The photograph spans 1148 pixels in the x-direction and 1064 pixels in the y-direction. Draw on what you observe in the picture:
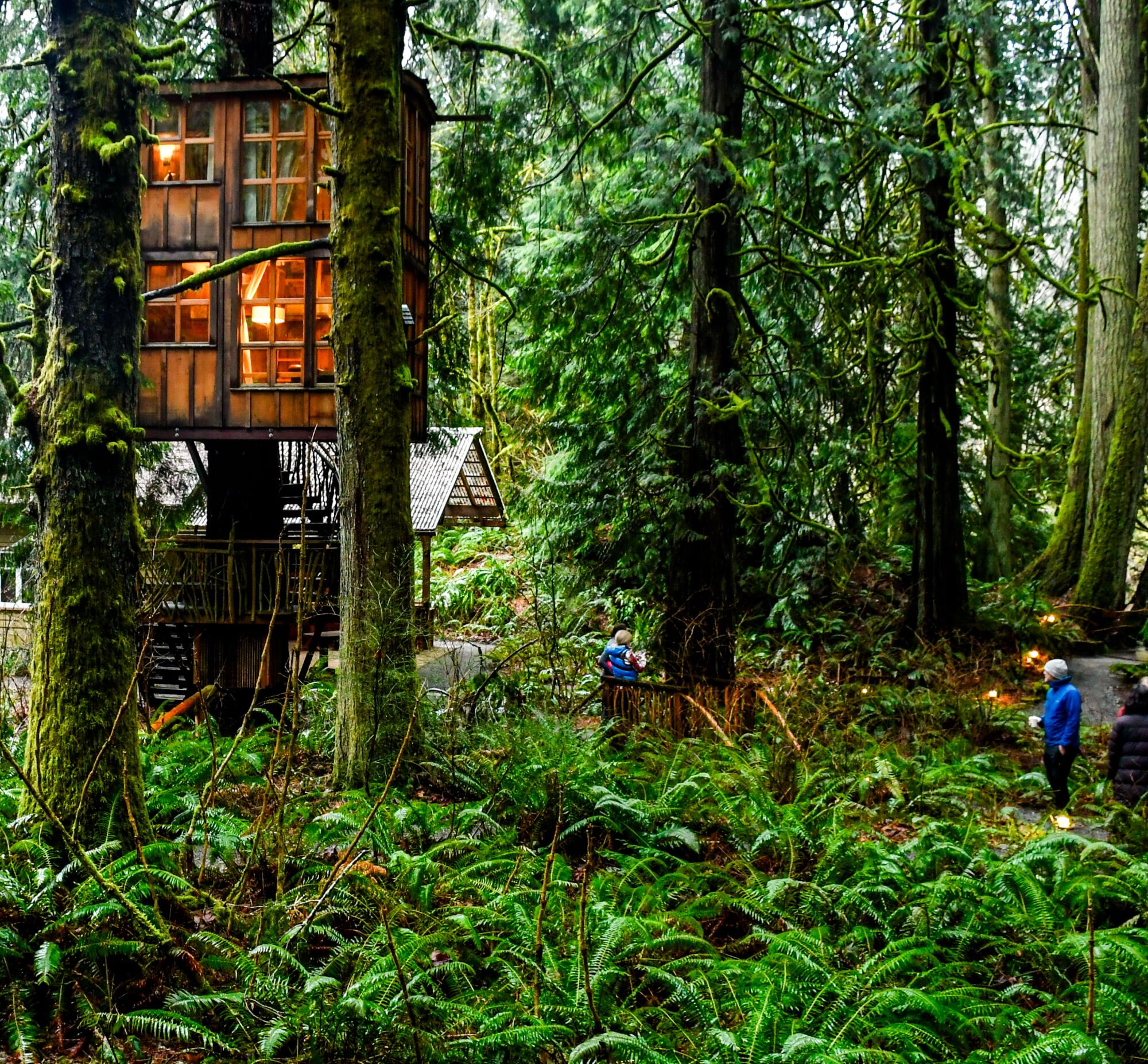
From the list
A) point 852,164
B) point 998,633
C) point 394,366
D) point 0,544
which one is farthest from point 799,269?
point 0,544

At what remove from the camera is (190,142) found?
1341cm

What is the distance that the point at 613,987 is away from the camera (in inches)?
175

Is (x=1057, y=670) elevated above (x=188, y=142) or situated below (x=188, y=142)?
below

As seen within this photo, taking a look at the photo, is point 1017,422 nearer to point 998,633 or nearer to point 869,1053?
point 998,633

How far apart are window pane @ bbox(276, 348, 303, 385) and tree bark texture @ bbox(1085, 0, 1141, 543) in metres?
12.2

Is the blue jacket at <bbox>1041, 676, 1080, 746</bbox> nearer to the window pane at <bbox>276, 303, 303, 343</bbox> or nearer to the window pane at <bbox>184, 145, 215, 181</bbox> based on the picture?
the window pane at <bbox>276, 303, 303, 343</bbox>

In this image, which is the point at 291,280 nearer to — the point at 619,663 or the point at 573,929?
the point at 619,663

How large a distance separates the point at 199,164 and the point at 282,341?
9.27 ft

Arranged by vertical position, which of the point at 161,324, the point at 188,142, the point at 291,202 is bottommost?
the point at 161,324

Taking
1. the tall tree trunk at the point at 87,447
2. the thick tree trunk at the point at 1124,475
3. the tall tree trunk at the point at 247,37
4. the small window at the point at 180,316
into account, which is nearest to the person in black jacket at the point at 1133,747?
the tall tree trunk at the point at 87,447

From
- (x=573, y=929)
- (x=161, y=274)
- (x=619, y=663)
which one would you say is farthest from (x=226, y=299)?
(x=573, y=929)

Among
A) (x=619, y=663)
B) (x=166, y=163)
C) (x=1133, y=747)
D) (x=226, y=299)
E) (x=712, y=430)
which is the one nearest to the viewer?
(x=1133, y=747)

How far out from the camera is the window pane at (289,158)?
13.3 meters

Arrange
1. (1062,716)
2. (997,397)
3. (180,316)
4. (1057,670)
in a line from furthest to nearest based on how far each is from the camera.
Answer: (997,397) < (180,316) < (1062,716) < (1057,670)
